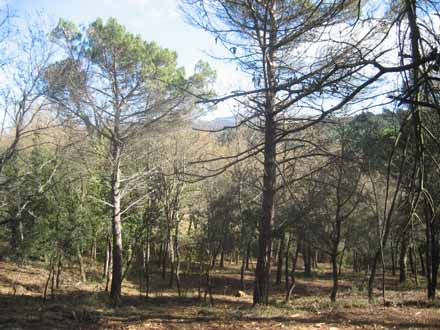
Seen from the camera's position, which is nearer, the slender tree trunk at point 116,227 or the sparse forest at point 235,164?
the sparse forest at point 235,164

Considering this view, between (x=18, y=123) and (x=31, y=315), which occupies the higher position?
(x=18, y=123)

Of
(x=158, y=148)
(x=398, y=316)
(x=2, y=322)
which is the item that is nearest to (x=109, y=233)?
(x=158, y=148)

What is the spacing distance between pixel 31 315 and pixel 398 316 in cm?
489

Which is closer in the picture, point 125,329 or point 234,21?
point 125,329

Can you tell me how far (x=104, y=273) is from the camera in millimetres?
19656

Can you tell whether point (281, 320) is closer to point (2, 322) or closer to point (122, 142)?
point (2, 322)

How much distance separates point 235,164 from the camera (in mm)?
13836

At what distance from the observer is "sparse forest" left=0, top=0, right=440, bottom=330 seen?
204cm

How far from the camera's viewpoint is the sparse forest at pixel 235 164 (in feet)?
6.70

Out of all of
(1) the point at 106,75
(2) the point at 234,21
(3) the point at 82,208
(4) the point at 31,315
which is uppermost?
(1) the point at 106,75

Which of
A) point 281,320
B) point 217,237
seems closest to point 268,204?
point 281,320

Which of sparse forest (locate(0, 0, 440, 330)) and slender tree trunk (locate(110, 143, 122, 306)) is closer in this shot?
sparse forest (locate(0, 0, 440, 330))

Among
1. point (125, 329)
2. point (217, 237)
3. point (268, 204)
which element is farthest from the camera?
point (217, 237)

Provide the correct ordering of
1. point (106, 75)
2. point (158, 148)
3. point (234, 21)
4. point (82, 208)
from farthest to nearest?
point (82, 208)
point (158, 148)
point (106, 75)
point (234, 21)
